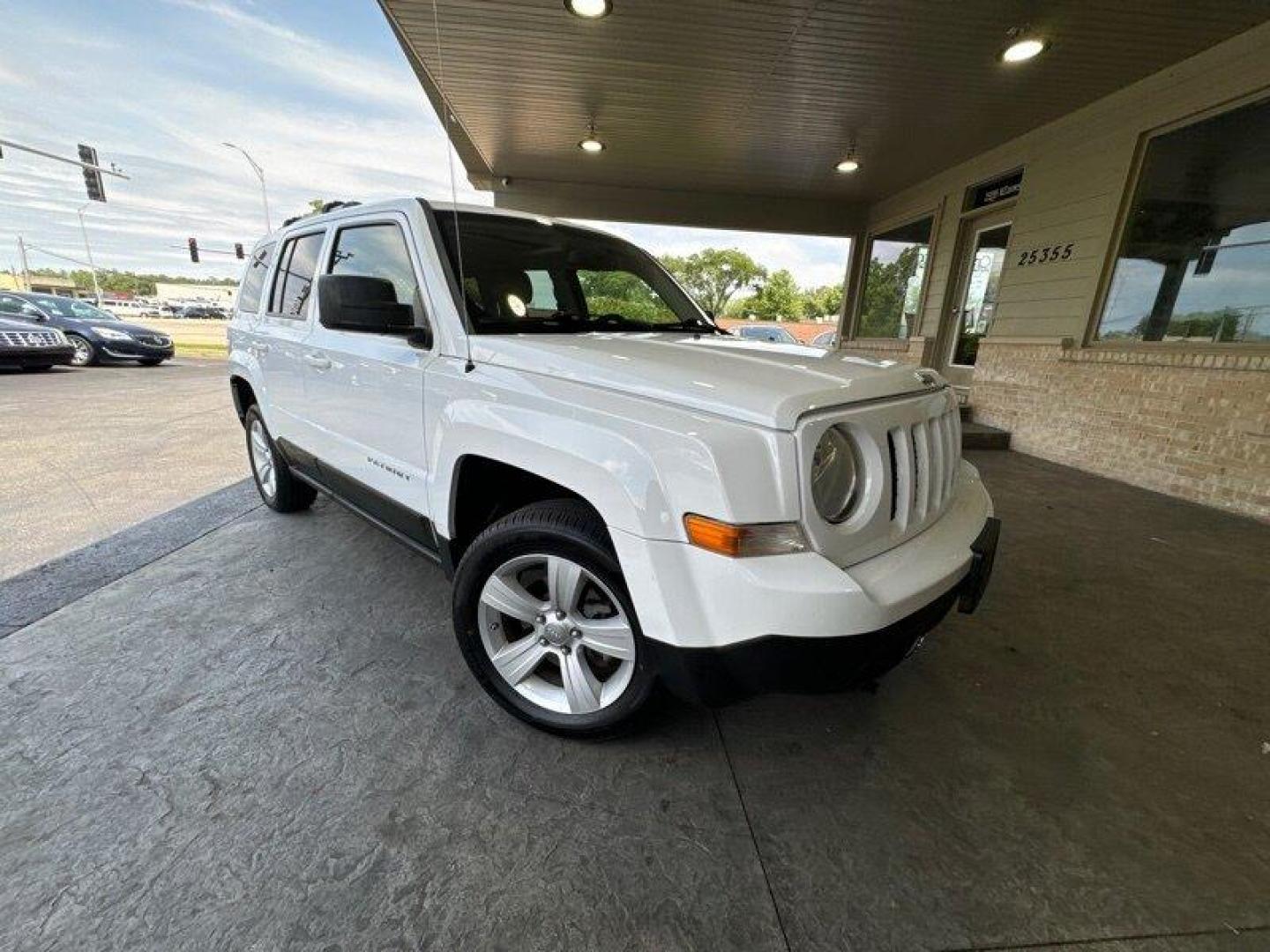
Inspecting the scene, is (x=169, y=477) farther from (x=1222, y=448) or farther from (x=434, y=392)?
(x=1222, y=448)

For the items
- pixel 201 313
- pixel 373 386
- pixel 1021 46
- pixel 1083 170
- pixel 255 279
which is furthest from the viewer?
pixel 201 313

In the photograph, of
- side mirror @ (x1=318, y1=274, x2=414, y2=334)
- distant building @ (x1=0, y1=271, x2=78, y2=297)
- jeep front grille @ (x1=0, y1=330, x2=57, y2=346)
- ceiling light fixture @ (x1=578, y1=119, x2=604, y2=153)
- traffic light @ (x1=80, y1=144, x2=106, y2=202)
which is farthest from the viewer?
distant building @ (x1=0, y1=271, x2=78, y2=297)

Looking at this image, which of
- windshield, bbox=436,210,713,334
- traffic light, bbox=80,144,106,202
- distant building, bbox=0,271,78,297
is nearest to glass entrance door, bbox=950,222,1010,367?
windshield, bbox=436,210,713,334

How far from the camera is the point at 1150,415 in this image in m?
5.38

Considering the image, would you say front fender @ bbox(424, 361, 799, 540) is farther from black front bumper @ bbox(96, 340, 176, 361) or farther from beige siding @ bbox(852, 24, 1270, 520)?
black front bumper @ bbox(96, 340, 176, 361)

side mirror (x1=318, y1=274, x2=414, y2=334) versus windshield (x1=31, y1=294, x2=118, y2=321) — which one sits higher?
side mirror (x1=318, y1=274, x2=414, y2=334)

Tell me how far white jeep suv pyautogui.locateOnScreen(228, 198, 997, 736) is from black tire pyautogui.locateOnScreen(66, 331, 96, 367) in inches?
545

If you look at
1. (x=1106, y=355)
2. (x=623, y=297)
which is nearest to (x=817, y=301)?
(x=1106, y=355)

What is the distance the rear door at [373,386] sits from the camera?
2.26m

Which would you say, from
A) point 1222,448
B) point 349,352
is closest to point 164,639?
point 349,352

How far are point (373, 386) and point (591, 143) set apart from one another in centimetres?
696

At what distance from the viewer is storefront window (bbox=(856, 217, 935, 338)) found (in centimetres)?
922

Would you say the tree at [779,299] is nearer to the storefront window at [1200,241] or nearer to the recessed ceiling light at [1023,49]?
the storefront window at [1200,241]

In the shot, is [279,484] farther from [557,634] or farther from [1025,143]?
[1025,143]
